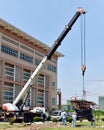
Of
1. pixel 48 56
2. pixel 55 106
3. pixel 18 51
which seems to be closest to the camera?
pixel 48 56

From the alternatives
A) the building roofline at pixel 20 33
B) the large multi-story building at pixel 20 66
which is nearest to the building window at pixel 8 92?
the large multi-story building at pixel 20 66

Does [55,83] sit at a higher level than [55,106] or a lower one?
higher

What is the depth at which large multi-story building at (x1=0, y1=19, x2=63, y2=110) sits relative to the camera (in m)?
70.6

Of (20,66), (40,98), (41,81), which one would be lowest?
(40,98)

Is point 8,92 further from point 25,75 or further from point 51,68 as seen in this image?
point 51,68

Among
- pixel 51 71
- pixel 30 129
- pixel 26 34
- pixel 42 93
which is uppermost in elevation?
pixel 26 34

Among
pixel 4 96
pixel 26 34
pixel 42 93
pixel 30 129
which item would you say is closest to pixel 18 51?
pixel 26 34

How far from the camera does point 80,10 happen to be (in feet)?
131

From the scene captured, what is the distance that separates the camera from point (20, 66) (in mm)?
78500

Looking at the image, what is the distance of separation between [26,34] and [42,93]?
64.2 feet

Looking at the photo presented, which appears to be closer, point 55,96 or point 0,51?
point 0,51

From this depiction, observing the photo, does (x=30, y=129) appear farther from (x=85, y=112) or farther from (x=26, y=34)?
(x=26, y=34)

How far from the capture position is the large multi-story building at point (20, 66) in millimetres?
70625

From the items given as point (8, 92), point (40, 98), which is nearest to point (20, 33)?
point (8, 92)
